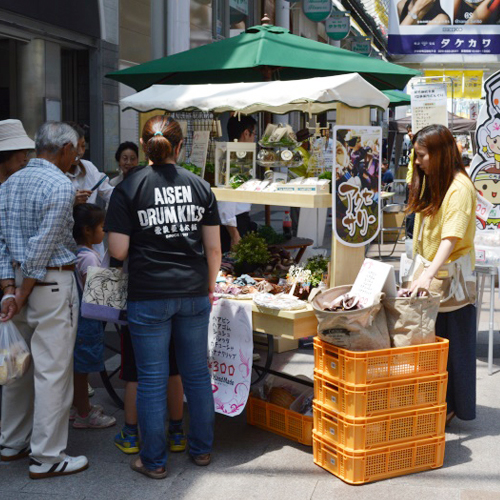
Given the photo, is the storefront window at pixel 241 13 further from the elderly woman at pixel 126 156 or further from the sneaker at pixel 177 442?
the sneaker at pixel 177 442

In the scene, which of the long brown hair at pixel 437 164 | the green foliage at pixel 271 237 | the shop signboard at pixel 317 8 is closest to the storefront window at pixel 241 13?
the shop signboard at pixel 317 8

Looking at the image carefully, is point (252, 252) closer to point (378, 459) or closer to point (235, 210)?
point (235, 210)

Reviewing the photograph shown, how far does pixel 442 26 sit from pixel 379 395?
1243cm

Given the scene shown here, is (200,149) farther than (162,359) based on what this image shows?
Yes

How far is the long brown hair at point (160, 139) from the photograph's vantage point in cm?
409

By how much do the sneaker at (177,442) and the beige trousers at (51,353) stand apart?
2.11 feet

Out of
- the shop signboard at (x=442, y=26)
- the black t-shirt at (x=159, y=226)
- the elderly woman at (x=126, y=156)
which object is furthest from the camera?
the shop signboard at (x=442, y=26)

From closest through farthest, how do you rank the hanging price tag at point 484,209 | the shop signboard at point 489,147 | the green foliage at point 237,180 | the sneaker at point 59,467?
the sneaker at point 59,467 < the green foliage at point 237,180 < the hanging price tag at point 484,209 < the shop signboard at point 489,147

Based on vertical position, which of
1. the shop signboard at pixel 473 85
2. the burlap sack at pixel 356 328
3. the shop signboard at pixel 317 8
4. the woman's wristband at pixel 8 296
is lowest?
the burlap sack at pixel 356 328

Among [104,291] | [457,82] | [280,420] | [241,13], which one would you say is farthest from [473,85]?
[104,291]

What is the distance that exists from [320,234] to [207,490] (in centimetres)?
826

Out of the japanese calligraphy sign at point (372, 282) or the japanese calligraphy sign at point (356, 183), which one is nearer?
the japanese calligraphy sign at point (372, 282)

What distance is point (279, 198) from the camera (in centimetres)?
481

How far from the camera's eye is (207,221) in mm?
4188
